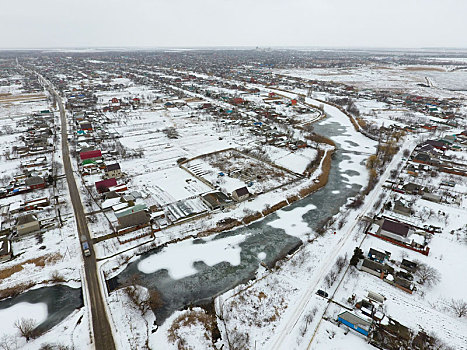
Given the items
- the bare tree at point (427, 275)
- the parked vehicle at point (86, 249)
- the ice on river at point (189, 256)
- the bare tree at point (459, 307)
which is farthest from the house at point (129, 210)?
the bare tree at point (459, 307)

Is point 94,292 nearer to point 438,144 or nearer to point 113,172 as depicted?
point 113,172

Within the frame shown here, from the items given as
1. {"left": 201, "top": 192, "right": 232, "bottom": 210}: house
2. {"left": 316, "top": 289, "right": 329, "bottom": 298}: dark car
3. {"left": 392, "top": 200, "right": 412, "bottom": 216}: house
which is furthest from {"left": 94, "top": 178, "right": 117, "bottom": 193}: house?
{"left": 392, "top": 200, "right": 412, "bottom": 216}: house

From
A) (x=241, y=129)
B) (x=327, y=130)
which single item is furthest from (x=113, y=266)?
(x=327, y=130)

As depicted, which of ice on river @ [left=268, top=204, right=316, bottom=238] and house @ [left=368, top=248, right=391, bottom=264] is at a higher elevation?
house @ [left=368, top=248, right=391, bottom=264]

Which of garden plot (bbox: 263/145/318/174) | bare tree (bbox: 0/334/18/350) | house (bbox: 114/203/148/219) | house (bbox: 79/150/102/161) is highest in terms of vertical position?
house (bbox: 79/150/102/161)

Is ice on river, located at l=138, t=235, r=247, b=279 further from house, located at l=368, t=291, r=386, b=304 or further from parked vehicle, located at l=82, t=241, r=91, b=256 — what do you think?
house, located at l=368, t=291, r=386, b=304

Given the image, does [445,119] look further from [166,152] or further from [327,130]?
[166,152]
